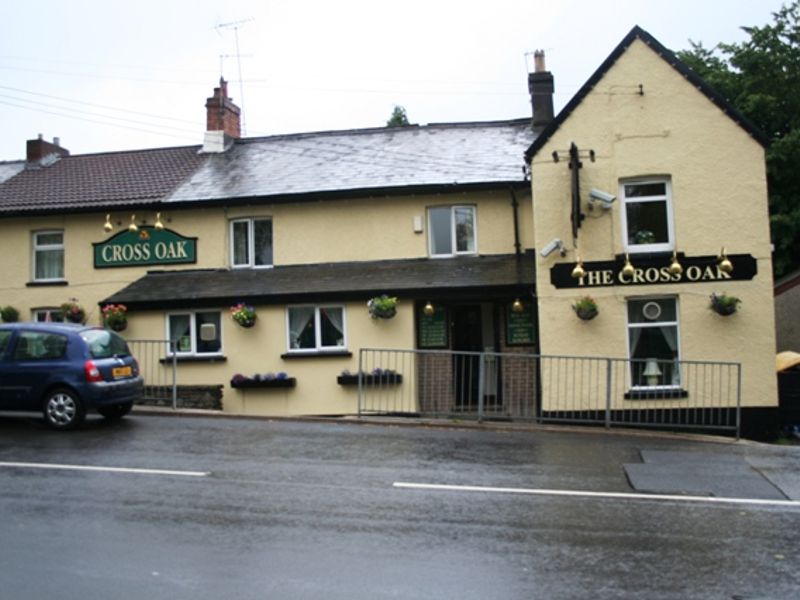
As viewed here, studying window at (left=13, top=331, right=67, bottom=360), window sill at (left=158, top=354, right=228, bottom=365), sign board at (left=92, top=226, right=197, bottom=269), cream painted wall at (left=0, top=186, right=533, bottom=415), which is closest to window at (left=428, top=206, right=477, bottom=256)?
cream painted wall at (left=0, top=186, right=533, bottom=415)

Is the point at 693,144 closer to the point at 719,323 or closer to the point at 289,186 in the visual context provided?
the point at 719,323

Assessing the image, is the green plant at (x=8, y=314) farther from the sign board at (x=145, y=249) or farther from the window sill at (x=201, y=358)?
the window sill at (x=201, y=358)

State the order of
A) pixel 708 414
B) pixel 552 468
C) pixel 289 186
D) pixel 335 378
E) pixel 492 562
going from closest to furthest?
1. pixel 492 562
2. pixel 552 468
3. pixel 708 414
4. pixel 335 378
5. pixel 289 186

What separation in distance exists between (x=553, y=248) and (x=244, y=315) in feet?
23.2

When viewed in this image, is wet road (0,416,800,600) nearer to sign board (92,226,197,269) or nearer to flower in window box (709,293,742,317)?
flower in window box (709,293,742,317)

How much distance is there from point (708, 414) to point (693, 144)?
5.34 meters

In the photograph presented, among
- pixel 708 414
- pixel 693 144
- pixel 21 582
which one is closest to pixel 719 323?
pixel 708 414

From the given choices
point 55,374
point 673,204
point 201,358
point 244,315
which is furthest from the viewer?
point 201,358

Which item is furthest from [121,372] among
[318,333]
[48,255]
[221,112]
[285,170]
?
[221,112]

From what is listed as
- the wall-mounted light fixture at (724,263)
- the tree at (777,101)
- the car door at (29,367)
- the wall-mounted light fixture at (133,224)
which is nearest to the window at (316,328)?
the wall-mounted light fixture at (133,224)

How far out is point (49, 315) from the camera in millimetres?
20828

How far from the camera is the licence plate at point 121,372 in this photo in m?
13.5

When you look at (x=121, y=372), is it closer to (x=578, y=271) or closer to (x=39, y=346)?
(x=39, y=346)

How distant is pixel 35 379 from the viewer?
43.2 feet
